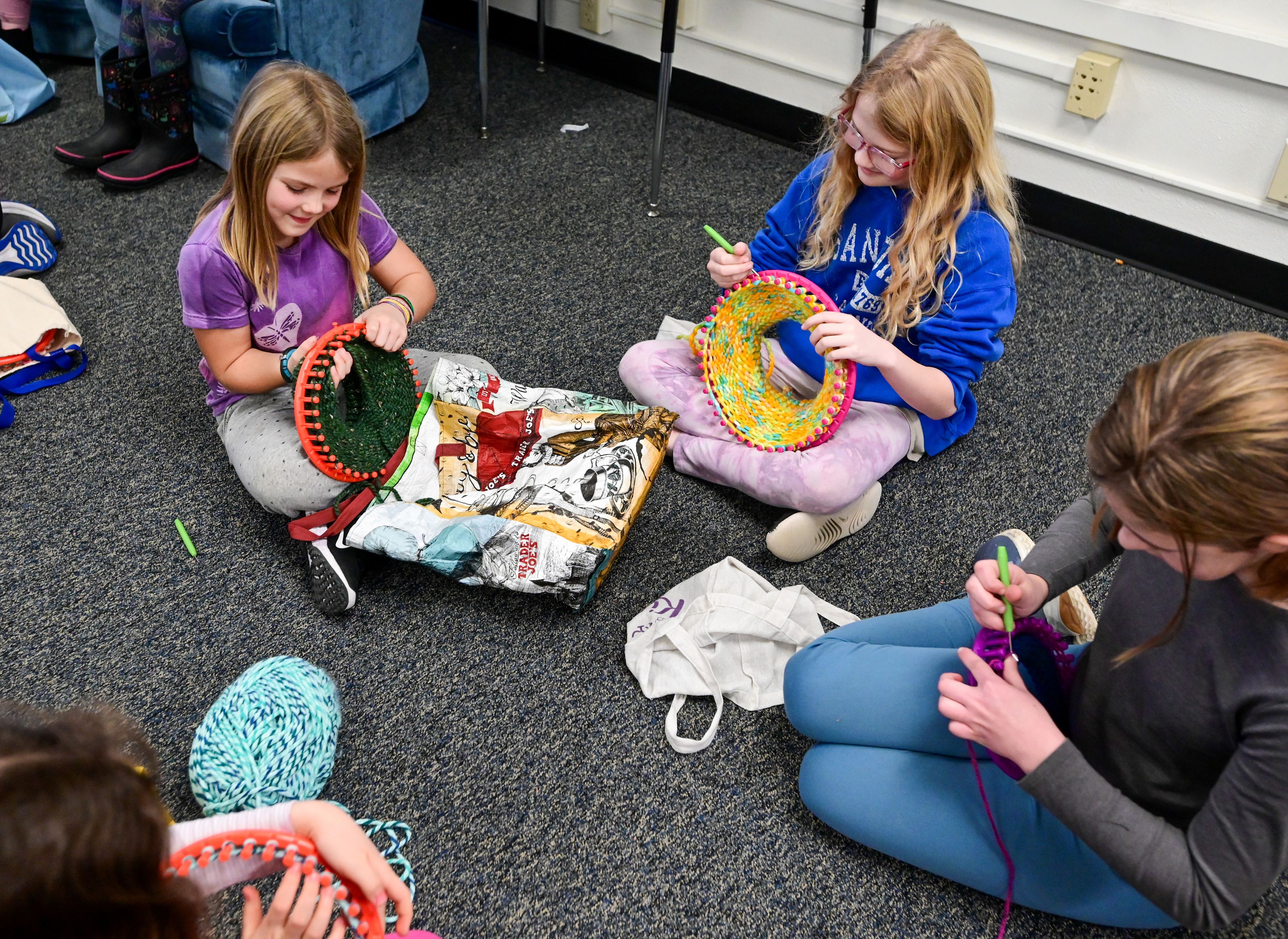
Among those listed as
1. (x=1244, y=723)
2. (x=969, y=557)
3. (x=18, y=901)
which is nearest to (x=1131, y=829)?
(x=1244, y=723)

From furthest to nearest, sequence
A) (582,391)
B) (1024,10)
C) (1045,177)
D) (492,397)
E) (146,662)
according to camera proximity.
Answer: (1045,177), (1024,10), (582,391), (492,397), (146,662)

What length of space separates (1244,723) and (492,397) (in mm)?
967

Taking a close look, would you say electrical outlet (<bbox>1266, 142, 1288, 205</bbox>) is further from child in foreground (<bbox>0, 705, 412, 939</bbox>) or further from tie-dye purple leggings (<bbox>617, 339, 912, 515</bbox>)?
child in foreground (<bbox>0, 705, 412, 939</bbox>)

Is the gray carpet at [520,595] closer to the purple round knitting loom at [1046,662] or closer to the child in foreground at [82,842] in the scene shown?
the purple round knitting loom at [1046,662]

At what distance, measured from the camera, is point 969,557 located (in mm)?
1410

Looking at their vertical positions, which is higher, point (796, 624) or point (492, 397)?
point (492, 397)

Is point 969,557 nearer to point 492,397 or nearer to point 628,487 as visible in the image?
point 628,487

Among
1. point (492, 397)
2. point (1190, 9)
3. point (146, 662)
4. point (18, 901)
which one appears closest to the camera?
point (18, 901)

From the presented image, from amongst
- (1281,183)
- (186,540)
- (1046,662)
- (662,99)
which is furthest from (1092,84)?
(186,540)

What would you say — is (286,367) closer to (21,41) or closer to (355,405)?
(355,405)

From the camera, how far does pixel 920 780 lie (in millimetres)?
1010

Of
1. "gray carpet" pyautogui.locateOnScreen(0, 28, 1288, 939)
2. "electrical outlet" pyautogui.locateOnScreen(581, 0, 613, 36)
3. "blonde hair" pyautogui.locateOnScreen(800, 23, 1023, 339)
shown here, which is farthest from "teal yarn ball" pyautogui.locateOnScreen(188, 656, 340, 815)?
"electrical outlet" pyautogui.locateOnScreen(581, 0, 613, 36)

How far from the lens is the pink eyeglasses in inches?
49.9

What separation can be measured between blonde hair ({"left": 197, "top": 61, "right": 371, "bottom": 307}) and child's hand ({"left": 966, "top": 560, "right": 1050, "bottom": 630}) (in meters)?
0.86
